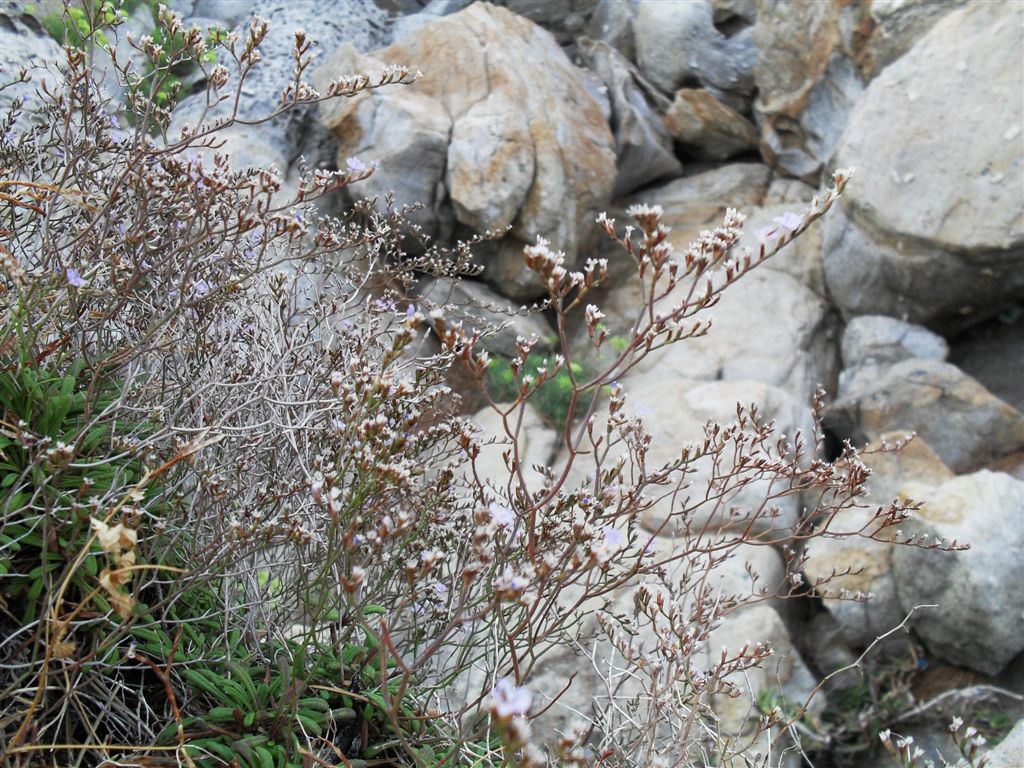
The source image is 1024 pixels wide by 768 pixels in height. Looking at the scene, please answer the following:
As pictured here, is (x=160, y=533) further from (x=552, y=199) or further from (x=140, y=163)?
(x=552, y=199)

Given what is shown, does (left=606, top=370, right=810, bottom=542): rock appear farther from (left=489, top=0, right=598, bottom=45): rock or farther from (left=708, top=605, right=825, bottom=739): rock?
(left=489, top=0, right=598, bottom=45): rock

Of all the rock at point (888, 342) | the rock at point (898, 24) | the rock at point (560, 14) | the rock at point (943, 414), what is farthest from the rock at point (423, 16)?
the rock at point (943, 414)

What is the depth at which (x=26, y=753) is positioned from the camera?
1674 mm

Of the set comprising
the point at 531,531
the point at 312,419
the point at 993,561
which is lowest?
the point at 993,561

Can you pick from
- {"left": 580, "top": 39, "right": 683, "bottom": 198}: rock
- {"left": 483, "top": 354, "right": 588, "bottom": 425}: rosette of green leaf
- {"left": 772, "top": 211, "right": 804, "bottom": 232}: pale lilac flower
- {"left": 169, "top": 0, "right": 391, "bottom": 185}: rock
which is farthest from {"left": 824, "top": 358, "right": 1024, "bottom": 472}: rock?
{"left": 772, "top": 211, "right": 804, "bottom": 232}: pale lilac flower

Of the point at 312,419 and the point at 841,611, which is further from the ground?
the point at 312,419

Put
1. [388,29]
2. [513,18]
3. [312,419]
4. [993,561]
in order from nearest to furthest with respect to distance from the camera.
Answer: [312,419]
[993,561]
[513,18]
[388,29]

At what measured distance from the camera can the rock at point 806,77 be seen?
8.92 metres

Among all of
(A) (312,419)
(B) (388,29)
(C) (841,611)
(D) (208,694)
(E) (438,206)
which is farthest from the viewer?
(B) (388,29)

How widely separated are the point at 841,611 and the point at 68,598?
582cm

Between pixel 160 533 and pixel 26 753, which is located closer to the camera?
pixel 26 753

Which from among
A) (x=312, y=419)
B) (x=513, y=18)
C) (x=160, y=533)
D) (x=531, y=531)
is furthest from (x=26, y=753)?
(x=513, y=18)

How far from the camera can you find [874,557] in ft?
21.4

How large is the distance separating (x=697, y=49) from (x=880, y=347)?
438 centimetres
